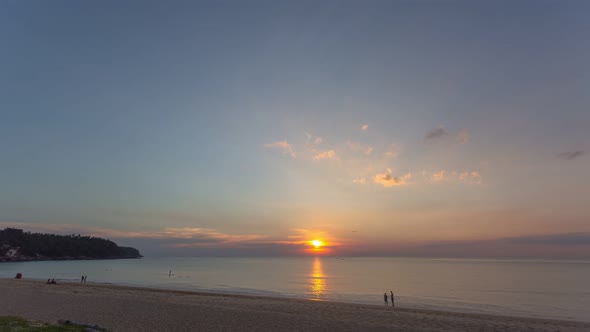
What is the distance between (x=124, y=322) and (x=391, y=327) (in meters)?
17.0

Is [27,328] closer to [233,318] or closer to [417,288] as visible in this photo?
[233,318]

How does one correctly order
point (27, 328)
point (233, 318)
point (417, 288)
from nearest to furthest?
point (27, 328) < point (233, 318) < point (417, 288)

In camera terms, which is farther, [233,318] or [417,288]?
[417,288]

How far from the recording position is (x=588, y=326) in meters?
26.9

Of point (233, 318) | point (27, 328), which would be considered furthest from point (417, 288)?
point (27, 328)

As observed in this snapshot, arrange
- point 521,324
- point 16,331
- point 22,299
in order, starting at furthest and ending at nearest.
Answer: point 22,299
point 521,324
point 16,331

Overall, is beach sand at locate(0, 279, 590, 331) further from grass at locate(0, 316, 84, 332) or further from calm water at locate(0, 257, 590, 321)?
calm water at locate(0, 257, 590, 321)

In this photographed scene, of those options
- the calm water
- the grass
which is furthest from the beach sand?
the calm water

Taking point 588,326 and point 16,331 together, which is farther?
point 588,326

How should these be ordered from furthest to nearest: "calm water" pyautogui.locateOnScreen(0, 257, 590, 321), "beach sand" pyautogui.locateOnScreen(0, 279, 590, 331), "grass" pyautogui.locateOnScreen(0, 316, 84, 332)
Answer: "calm water" pyautogui.locateOnScreen(0, 257, 590, 321), "beach sand" pyautogui.locateOnScreen(0, 279, 590, 331), "grass" pyautogui.locateOnScreen(0, 316, 84, 332)

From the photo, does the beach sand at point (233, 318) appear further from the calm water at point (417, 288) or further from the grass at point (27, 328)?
the calm water at point (417, 288)

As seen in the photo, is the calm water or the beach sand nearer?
the beach sand

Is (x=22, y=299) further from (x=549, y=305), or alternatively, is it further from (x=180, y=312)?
(x=549, y=305)

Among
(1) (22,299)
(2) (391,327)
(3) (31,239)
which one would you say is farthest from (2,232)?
(2) (391,327)
